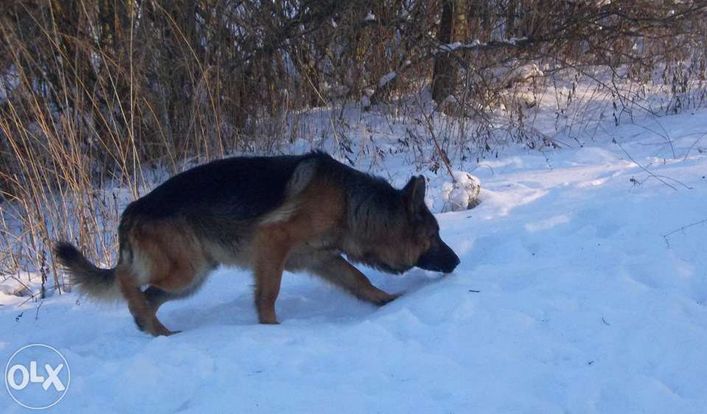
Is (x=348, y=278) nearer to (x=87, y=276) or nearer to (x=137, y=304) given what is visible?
(x=137, y=304)

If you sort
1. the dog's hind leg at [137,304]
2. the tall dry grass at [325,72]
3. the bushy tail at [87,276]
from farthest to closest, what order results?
the tall dry grass at [325,72] < the bushy tail at [87,276] < the dog's hind leg at [137,304]

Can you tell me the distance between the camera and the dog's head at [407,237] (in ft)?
17.9

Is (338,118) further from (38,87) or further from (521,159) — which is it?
(38,87)

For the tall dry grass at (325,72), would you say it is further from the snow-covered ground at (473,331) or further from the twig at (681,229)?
the twig at (681,229)

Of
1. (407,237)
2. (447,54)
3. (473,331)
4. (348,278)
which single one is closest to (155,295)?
(348,278)

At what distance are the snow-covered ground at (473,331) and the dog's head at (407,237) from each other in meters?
0.22

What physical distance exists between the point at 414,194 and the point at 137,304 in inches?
80.9

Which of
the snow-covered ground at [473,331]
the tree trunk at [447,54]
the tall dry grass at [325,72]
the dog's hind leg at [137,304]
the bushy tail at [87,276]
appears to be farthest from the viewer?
the tree trunk at [447,54]

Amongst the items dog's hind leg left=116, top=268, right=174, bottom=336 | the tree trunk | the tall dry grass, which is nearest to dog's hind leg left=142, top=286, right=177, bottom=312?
dog's hind leg left=116, top=268, right=174, bottom=336

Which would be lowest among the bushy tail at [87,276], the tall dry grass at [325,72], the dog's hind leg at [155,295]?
the dog's hind leg at [155,295]

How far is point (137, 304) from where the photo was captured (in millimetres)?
5133

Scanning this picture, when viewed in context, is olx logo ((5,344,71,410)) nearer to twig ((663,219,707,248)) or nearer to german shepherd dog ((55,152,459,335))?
german shepherd dog ((55,152,459,335))

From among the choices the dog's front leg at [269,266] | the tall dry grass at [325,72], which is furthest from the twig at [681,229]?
the tall dry grass at [325,72]

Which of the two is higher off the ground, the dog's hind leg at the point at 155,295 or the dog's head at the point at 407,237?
the dog's head at the point at 407,237
